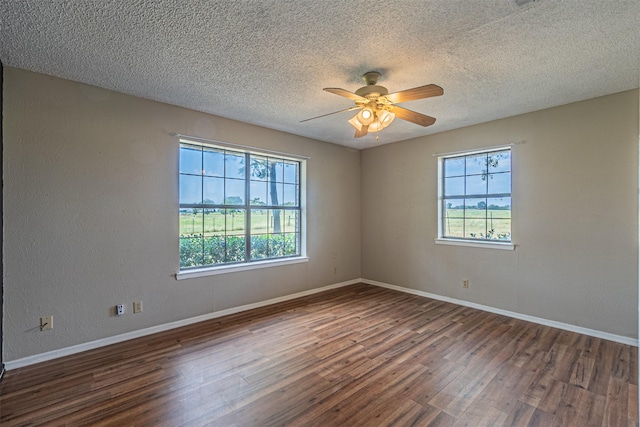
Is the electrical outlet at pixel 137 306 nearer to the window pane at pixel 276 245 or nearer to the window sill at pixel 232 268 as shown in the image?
the window sill at pixel 232 268

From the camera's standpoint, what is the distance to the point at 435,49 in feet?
7.34

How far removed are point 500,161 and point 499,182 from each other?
0.93 ft

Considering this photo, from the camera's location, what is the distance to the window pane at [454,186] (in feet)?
14.4

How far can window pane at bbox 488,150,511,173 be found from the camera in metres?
3.88

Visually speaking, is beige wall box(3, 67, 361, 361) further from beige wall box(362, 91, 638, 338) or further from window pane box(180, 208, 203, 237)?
beige wall box(362, 91, 638, 338)

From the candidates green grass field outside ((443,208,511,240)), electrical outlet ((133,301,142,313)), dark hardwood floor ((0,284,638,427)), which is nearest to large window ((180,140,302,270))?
electrical outlet ((133,301,142,313))

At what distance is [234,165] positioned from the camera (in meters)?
4.03

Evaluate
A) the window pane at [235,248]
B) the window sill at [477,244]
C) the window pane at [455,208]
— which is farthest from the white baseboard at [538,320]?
the window pane at [235,248]

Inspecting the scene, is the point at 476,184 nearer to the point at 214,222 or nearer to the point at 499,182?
the point at 499,182

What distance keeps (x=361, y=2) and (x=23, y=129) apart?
2.97 meters

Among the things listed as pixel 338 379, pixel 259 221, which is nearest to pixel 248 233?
pixel 259 221

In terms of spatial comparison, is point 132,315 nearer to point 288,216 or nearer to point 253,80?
point 288,216

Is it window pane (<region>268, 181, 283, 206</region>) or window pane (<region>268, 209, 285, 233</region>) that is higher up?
window pane (<region>268, 181, 283, 206</region>)

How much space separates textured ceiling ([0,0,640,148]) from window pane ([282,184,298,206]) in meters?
1.63
